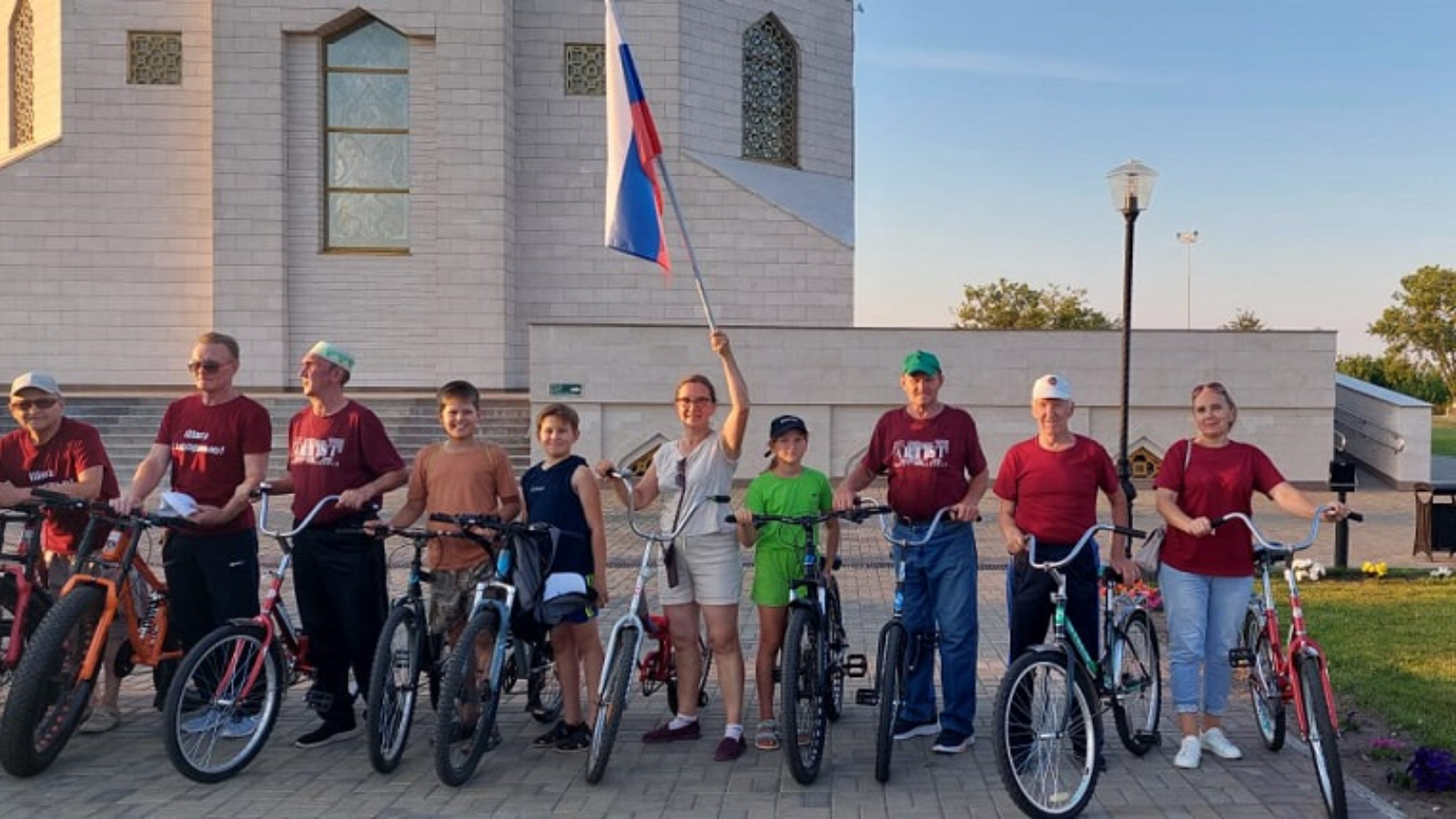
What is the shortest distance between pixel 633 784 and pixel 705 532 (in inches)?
45.6

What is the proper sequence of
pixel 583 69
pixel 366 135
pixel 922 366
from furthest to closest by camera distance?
1. pixel 583 69
2. pixel 366 135
3. pixel 922 366

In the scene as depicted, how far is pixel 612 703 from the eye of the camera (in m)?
5.14

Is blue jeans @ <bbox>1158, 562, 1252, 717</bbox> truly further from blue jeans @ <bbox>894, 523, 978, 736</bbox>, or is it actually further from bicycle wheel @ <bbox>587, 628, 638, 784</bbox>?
bicycle wheel @ <bbox>587, 628, 638, 784</bbox>

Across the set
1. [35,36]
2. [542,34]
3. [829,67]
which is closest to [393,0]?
[542,34]

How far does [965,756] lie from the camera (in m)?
5.69

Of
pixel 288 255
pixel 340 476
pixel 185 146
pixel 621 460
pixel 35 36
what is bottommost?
pixel 621 460

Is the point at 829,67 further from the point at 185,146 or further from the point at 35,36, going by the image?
the point at 35,36

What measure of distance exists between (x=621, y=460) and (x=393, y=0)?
35.5 ft

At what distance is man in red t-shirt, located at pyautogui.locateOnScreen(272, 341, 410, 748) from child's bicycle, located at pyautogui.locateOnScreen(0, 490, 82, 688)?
1016 millimetres

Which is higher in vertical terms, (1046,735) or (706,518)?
(706,518)

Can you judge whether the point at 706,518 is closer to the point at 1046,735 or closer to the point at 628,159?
the point at 1046,735

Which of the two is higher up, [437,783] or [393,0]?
[393,0]

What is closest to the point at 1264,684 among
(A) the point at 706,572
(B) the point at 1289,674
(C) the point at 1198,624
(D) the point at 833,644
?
(C) the point at 1198,624

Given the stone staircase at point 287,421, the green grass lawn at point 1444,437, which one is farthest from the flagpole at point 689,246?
the green grass lawn at point 1444,437
